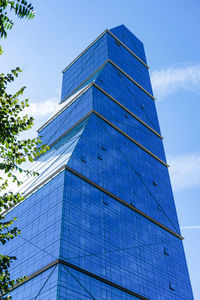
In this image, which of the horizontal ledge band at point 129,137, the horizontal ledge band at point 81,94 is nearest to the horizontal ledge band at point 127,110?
the horizontal ledge band at point 81,94

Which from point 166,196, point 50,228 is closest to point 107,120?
point 166,196

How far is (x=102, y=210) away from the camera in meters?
45.2

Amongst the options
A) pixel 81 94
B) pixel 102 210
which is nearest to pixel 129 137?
pixel 81 94

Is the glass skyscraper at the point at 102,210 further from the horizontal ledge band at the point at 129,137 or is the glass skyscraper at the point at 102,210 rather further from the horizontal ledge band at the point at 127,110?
the horizontal ledge band at the point at 127,110

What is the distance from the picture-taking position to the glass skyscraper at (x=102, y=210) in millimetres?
38469

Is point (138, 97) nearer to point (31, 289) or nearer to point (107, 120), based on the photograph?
point (107, 120)

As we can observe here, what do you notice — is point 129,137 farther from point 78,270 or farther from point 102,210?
point 78,270

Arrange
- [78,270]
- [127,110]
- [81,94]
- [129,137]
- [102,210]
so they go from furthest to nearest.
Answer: [127,110] < [81,94] < [129,137] < [102,210] < [78,270]

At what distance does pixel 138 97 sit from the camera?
247 feet

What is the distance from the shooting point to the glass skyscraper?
38.5 m

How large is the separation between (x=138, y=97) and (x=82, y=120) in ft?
65.2


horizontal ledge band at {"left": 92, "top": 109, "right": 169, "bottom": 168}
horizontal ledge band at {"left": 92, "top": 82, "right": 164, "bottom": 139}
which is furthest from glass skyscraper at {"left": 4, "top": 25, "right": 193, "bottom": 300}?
horizontal ledge band at {"left": 92, "top": 82, "right": 164, "bottom": 139}

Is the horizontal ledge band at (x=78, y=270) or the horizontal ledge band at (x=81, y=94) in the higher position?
the horizontal ledge band at (x=81, y=94)

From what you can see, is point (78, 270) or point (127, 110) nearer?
point (78, 270)
